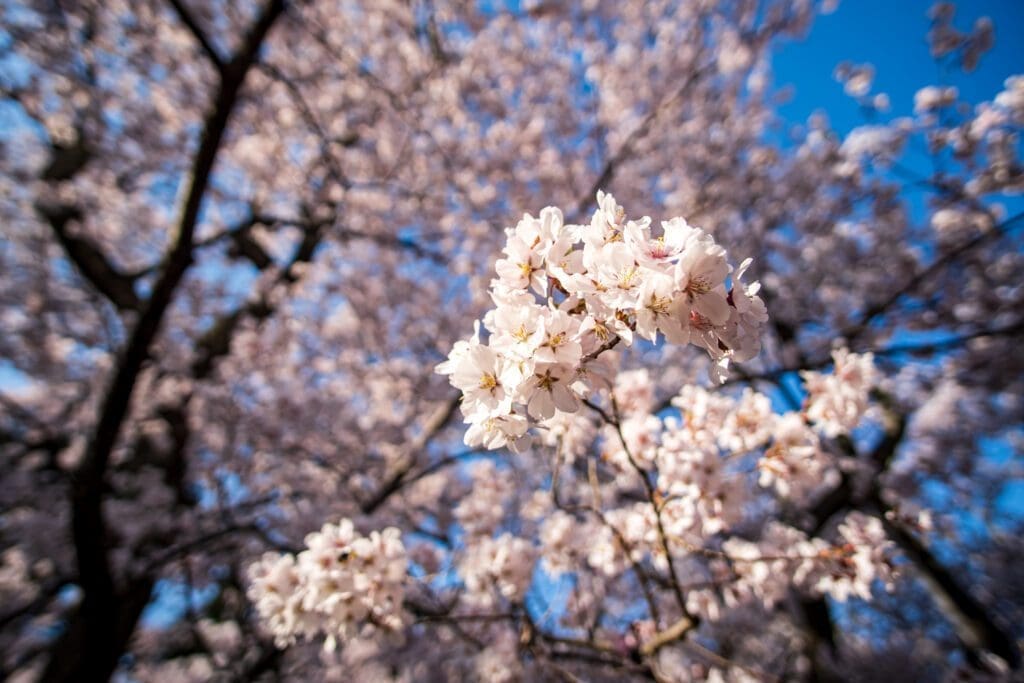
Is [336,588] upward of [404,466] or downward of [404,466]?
downward

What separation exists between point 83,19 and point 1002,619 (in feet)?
69.3

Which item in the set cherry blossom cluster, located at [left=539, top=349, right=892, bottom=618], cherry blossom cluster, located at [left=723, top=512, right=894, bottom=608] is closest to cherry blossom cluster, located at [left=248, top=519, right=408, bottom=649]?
cherry blossom cluster, located at [left=539, top=349, right=892, bottom=618]

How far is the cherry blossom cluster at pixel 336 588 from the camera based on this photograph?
2.23 metres

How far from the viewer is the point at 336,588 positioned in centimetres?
227

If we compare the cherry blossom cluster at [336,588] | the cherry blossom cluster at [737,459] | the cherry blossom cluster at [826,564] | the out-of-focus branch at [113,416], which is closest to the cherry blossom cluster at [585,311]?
the cherry blossom cluster at [737,459]

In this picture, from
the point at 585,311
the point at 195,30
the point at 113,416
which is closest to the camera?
A: the point at 585,311

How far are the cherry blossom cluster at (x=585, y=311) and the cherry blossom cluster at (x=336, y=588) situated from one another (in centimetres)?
151

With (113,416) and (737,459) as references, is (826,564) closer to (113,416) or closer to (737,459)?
(737,459)

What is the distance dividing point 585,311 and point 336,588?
6.67 feet

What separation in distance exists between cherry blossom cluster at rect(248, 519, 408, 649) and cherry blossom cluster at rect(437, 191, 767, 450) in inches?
59.3

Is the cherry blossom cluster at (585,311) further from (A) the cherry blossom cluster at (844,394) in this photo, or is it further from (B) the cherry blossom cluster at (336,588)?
(A) the cherry blossom cluster at (844,394)

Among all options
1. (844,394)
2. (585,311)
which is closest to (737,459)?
(844,394)

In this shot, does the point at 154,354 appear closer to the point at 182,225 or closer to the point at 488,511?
the point at 182,225

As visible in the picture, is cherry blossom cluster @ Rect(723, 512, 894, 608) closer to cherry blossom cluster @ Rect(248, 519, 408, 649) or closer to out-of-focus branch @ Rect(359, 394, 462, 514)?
cherry blossom cluster @ Rect(248, 519, 408, 649)
